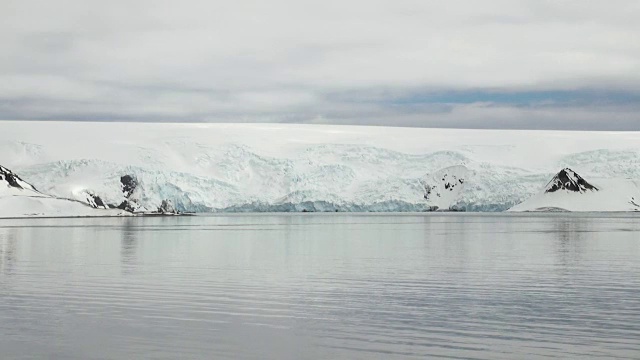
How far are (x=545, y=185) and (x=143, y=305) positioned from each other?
76.6 m

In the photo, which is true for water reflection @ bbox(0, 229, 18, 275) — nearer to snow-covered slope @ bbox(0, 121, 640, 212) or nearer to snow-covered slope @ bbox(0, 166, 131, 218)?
snow-covered slope @ bbox(0, 166, 131, 218)

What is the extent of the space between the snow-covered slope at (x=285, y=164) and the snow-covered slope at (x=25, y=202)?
1481 mm

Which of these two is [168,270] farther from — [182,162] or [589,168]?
[589,168]

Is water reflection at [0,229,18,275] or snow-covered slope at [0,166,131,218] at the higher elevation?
snow-covered slope at [0,166,131,218]

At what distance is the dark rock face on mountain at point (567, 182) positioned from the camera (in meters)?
86.9

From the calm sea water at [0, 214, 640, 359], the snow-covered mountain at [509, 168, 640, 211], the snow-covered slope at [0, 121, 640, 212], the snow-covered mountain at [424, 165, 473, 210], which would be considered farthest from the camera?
the snow-covered mountain at [509, 168, 640, 211]

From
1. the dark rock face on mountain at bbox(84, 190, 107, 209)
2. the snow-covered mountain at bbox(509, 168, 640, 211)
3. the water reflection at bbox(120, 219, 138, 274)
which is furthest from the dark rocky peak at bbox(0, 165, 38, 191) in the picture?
the snow-covered mountain at bbox(509, 168, 640, 211)

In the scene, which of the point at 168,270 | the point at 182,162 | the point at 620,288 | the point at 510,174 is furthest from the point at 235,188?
the point at 620,288

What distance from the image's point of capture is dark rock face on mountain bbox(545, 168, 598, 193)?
86.9m

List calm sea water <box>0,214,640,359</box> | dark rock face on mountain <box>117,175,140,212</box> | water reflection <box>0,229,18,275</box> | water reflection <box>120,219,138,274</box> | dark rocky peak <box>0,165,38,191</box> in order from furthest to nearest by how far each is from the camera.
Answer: dark rock face on mountain <box>117,175,140,212</box> < dark rocky peak <box>0,165,38,191</box> < water reflection <box>120,219,138,274</box> < water reflection <box>0,229,18,275</box> < calm sea water <box>0,214,640,359</box>

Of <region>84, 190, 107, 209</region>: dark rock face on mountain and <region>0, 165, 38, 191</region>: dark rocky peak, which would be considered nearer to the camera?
<region>0, 165, 38, 191</region>: dark rocky peak

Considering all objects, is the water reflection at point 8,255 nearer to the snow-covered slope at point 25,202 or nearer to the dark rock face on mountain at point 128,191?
the snow-covered slope at point 25,202

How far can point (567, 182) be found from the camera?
87500 mm

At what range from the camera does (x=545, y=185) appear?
87188mm
